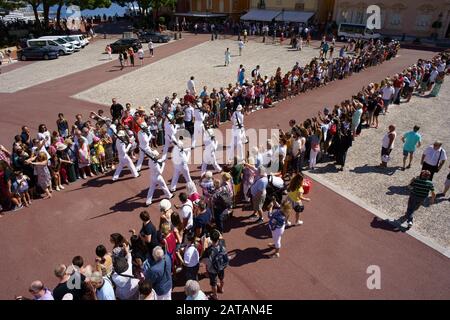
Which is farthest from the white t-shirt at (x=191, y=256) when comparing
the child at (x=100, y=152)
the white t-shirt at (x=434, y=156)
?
the white t-shirt at (x=434, y=156)

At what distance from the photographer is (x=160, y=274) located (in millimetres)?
5578

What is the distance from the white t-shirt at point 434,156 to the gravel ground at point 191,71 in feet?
43.5

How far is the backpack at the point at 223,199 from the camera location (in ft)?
24.8

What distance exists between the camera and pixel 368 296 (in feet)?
22.1

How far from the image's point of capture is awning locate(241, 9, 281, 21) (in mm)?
45188

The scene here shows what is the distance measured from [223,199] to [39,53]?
1163 inches

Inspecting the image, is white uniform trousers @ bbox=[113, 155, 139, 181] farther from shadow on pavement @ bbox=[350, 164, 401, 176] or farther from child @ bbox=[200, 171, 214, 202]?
shadow on pavement @ bbox=[350, 164, 401, 176]

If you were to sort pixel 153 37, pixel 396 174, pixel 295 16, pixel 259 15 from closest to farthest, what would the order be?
pixel 396 174
pixel 153 37
pixel 295 16
pixel 259 15

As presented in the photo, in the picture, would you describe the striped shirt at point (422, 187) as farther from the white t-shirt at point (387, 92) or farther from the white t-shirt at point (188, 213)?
the white t-shirt at point (387, 92)

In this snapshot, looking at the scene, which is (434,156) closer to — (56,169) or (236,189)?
(236,189)

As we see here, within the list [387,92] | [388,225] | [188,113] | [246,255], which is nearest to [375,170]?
[388,225]

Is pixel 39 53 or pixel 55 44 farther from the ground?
pixel 55 44

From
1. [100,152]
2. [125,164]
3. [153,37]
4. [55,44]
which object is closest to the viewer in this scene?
[125,164]
